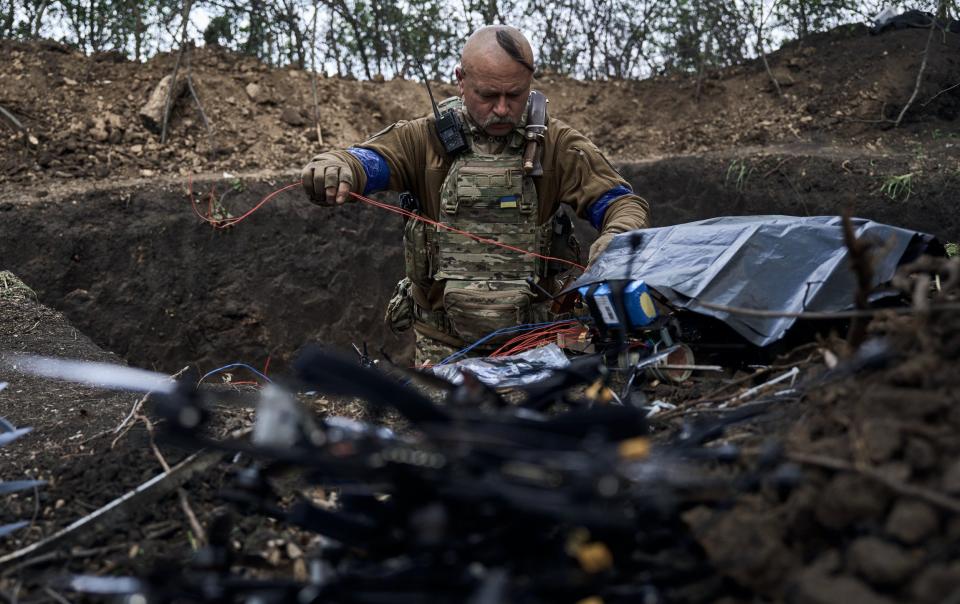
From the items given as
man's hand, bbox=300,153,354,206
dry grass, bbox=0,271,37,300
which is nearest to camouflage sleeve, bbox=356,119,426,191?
man's hand, bbox=300,153,354,206

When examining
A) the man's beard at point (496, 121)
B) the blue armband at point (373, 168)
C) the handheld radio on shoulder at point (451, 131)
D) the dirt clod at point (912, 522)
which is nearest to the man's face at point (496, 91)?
the man's beard at point (496, 121)

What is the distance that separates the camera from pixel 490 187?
4.39 metres

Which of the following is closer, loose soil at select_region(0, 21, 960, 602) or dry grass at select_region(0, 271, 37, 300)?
dry grass at select_region(0, 271, 37, 300)

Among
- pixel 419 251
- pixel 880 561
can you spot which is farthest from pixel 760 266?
pixel 880 561

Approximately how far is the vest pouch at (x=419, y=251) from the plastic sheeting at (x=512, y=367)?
1.05m

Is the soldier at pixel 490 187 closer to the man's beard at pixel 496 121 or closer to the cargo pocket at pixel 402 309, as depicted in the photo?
the man's beard at pixel 496 121

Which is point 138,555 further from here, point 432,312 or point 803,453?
point 432,312

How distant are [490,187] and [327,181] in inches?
34.8

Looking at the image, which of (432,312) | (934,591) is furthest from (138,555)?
(432,312)

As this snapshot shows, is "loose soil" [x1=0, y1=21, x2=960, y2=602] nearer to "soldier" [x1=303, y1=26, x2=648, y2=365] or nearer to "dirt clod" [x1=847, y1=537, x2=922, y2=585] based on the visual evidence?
"soldier" [x1=303, y1=26, x2=648, y2=365]

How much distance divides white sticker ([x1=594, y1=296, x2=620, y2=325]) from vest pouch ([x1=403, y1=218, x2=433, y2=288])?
5.35 ft

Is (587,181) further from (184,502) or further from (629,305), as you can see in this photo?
(184,502)

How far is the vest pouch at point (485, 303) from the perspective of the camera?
14.4 feet

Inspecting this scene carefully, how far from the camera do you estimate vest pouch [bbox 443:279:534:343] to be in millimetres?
4402
